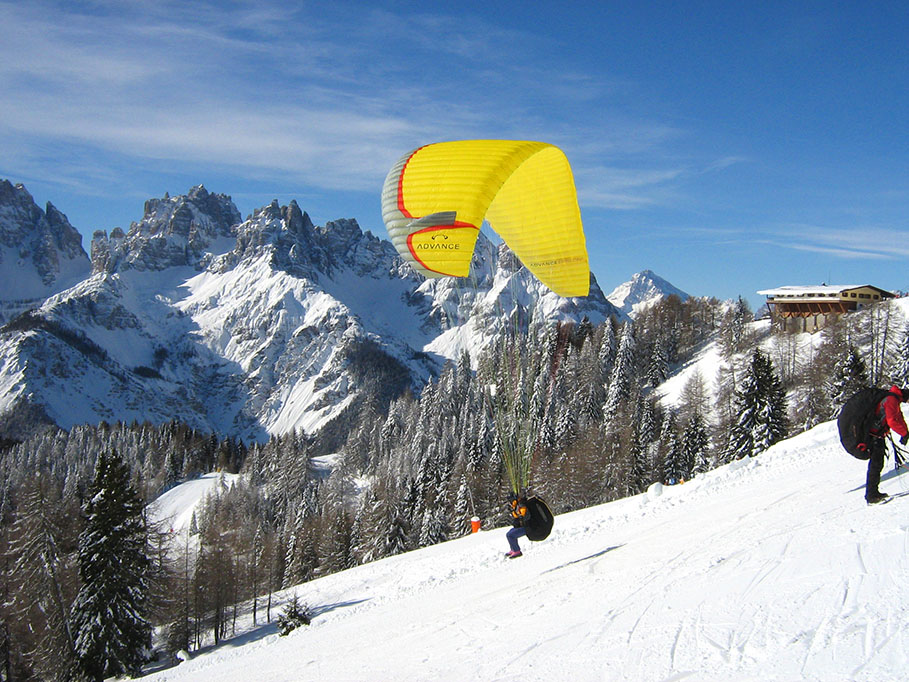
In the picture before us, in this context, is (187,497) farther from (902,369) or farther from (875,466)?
(875,466)

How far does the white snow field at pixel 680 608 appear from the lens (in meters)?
4.75

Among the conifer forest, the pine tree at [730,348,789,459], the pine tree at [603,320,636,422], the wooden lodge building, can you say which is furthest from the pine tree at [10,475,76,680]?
the wooden lodge building

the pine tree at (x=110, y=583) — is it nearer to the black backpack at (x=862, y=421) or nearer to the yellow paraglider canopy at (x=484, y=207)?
the yellow paraglider canopy at (x=484, y=207)

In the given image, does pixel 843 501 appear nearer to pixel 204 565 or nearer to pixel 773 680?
pixel 773 680

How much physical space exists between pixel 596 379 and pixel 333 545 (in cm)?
3373

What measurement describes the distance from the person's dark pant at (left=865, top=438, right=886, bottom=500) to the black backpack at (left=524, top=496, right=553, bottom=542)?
5.17m

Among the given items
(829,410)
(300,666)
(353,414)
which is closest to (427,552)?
(300,666)

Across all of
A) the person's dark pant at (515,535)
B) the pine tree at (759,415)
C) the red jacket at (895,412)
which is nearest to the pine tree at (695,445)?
the pine tree at (759,415)

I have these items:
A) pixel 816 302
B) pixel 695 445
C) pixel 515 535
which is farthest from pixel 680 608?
pixel 816 302

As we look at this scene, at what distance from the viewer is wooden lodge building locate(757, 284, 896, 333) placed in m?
59.9

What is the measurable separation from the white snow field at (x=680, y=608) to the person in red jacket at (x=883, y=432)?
9.9 inches

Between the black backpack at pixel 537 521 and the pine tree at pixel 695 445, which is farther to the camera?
the pine tree at pixel 695 445

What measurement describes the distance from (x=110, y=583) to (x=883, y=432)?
860 inches

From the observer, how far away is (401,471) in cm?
7738
